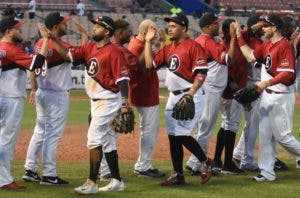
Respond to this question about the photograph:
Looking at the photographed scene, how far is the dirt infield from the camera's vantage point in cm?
1068

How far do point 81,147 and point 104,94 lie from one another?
4.69 metres

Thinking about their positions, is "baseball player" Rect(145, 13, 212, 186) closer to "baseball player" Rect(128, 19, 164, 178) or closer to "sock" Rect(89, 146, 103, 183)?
"baseball player" Rect(128, 19, 164, 178)

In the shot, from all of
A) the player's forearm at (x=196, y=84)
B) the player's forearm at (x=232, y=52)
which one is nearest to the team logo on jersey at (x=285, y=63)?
the player's forearm at (x=232, y=52)

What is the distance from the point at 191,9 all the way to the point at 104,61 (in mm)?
28467

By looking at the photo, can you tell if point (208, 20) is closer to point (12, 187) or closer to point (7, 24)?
point (7, 24)

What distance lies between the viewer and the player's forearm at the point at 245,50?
27.3 feet

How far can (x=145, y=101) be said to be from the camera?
27.8 ft

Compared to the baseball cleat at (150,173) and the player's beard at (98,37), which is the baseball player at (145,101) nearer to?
the baseball cleat at (150,173)

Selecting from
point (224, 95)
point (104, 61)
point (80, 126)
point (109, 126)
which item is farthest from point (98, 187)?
point (80, 126)

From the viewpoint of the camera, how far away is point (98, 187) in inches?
302

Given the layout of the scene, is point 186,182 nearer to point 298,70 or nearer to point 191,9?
point 298,70

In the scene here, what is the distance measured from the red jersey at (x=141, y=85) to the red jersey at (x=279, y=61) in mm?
1526

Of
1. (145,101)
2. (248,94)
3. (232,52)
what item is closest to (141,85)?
(145,101)

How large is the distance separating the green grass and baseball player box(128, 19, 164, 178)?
0.27 metres
